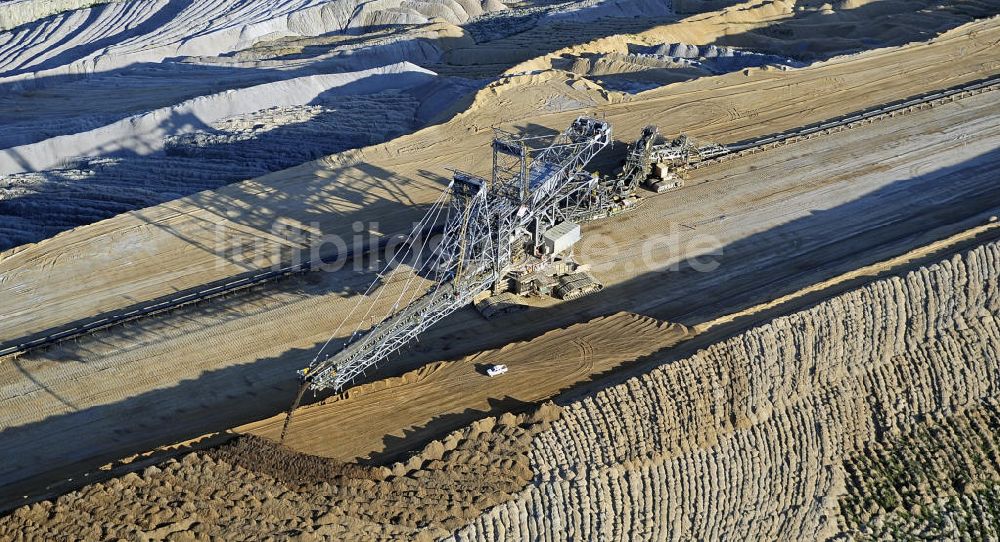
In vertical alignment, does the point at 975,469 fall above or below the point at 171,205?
below

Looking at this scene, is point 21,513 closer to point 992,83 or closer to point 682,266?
point 682,266

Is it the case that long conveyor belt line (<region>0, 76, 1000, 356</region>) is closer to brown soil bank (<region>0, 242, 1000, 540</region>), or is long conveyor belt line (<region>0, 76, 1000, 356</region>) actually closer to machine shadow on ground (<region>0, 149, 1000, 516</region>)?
machine shadow on ground (<region>0, 149, 1000, 516</region>)

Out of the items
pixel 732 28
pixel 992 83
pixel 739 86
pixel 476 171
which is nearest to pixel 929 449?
pixel 476 171

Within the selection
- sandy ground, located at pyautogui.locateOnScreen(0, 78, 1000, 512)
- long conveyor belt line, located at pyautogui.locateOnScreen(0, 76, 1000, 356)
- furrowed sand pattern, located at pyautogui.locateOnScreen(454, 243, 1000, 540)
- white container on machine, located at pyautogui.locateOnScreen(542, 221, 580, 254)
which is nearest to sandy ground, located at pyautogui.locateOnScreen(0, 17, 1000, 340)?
long conveyor belt line, located at pyautogui.locateOnScreen(0, 76, 1000, 356)

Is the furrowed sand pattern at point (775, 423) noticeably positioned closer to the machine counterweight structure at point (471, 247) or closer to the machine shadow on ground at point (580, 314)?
the machine shadow on ground at point (580, 314)

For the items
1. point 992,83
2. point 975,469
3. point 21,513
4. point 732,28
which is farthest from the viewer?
point 732,28

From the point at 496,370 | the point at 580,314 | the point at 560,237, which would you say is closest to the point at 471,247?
the point at 560,237
